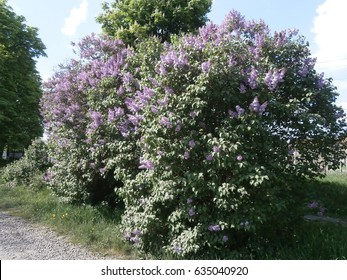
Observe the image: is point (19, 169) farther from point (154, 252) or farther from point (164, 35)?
point (154, 252)

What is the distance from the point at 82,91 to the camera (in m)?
9.32

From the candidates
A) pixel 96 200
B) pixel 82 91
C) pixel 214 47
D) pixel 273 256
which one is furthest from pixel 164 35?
pixel 273 256

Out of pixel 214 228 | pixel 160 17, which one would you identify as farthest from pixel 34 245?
pixel 160 17

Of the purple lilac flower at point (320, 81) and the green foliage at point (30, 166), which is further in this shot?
the green foliage at point (30, 166)

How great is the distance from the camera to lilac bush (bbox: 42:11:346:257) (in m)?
5.09

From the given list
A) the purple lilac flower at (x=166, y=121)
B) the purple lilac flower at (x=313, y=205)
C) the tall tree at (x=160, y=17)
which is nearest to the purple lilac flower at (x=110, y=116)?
the purple lilac flower at (x=166, y=121)

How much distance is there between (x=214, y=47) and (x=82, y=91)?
4669mm

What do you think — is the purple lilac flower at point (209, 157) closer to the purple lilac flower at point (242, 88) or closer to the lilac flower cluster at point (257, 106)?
the lilac flower cluster at point (257, 106)

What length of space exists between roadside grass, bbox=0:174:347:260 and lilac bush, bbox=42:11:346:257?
0.33 metres

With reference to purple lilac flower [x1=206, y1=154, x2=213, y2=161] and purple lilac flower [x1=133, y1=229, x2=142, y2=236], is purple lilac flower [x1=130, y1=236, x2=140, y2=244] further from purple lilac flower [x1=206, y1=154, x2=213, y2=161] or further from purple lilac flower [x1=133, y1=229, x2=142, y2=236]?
purple lilac flower [x1=206, y1=154, x2=213, y2=161]

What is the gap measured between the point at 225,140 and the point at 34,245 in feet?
13.8

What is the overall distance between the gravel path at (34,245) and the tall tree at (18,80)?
15.3m

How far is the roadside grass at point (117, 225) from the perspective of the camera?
17.4ft

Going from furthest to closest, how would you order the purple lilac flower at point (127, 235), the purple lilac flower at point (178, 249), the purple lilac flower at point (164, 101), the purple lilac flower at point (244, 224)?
the purple lilac flower at point (127, 235), the purple lilac flower at point (164, 101), the purple lilac flower at point (178, 249), the purple lilac flower at point (244, 224)
